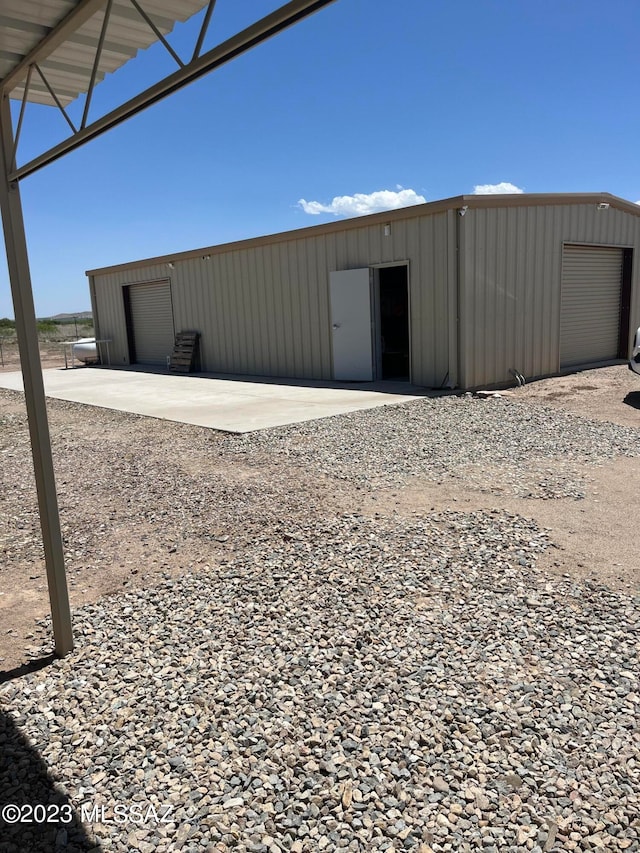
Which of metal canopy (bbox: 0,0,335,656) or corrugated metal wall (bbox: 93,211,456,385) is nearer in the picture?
metal canopy (bbox: 0,0,335,656)

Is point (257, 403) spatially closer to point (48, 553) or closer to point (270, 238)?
point (270, 238)

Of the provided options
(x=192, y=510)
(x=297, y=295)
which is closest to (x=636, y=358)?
(x=297, y=295)

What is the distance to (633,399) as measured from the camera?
9.43 meters

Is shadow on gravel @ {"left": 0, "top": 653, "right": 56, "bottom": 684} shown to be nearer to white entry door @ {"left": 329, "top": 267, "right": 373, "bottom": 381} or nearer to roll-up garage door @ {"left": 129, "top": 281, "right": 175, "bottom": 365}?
white entry door @ {"left": 329, "top": 267, "right": 373, "bottom": 381}

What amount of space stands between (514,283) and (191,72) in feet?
30.6

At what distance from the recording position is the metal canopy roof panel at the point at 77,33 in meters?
2.71

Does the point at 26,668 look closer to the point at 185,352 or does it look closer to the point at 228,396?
the point at 228,396

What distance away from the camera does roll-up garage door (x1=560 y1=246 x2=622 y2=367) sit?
12367mm

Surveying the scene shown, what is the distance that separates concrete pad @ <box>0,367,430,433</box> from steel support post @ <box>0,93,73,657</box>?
475 cm

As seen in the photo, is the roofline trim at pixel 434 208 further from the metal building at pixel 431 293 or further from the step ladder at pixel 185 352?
the step ladder at pixel 185 352

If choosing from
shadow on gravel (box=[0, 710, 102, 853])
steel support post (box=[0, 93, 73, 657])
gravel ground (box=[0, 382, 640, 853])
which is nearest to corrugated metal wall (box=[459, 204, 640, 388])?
gravel ground (box=[0, 382, 640, 853])

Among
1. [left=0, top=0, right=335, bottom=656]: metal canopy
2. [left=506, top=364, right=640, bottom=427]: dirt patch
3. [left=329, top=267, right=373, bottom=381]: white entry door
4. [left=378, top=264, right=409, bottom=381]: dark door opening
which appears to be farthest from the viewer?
[left=378, top=264, right=409, bottom=381]: dark door opening

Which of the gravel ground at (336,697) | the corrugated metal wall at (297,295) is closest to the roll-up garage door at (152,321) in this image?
the corrugated metal wall at (297,295)

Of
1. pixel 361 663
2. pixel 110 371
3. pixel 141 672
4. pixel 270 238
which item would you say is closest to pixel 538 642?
pixel 361 663
